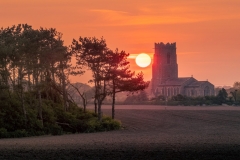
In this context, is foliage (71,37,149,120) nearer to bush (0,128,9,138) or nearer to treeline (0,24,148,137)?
treeline (0,24,148,137)

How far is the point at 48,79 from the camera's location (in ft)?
245

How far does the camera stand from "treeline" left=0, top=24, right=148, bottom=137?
60594 millimetres

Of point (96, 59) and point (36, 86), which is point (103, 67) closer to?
point (96, 59)

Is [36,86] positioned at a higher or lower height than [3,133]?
higher

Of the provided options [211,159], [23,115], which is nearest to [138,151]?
[211,159]

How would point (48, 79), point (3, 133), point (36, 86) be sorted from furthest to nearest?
point (48, 79) < point (36, 86) < point (3, 133)

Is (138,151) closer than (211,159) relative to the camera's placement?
No

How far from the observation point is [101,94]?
81938 mm

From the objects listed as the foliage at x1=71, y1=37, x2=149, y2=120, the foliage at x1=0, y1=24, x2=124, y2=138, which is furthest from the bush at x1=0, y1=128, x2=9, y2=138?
the foliage at x1=71, y1=37, x2=149, y2=120

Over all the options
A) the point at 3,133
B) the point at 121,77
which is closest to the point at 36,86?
the point at 3,133

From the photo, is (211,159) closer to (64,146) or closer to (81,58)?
(64,146)

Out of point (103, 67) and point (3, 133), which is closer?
point (3, 133)

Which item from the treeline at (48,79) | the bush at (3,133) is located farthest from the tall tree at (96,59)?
the bush at (3,133)

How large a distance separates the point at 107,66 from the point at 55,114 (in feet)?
56.7
